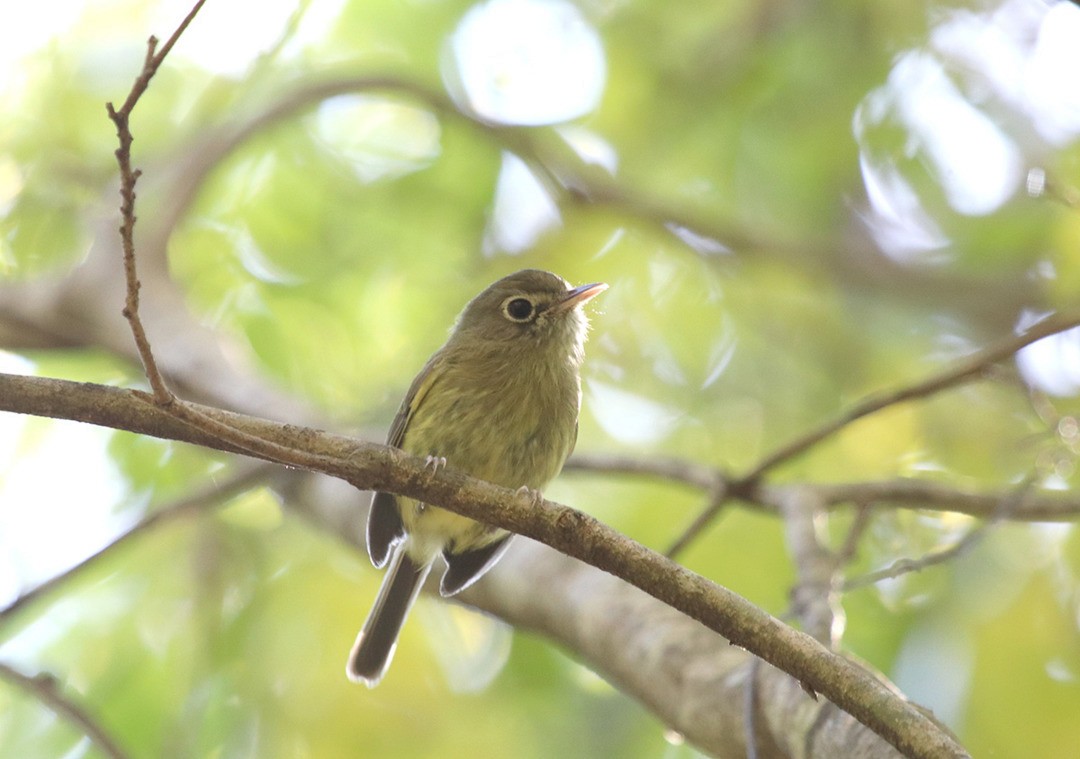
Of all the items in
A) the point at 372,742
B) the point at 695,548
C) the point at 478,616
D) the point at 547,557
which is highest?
the point at 547,557

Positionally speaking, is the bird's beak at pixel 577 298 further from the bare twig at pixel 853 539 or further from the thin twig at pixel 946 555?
the thin twig at pixel 946 555

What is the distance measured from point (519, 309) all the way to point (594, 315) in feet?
4.76

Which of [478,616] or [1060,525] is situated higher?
[1060,525]

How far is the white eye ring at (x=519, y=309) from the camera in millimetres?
4332

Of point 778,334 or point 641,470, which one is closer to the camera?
point 641,470

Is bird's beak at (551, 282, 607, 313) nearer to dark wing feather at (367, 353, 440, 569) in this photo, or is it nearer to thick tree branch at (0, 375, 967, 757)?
dark wing feather at (367, 353, 440, 569)

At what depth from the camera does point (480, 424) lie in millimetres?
3955

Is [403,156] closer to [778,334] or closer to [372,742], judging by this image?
[778,334]

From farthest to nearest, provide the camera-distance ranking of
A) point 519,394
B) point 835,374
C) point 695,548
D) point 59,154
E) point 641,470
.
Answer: point 835,374, point 59,154, point 695,548, point 641,470, point 519,394

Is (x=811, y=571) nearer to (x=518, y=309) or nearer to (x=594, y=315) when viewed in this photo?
(x=518, y=309)

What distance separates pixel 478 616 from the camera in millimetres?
5641

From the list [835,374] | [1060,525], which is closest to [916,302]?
[835,374]

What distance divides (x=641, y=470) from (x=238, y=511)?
2421 millimetres

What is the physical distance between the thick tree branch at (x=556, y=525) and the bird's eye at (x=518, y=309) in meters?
1.67
